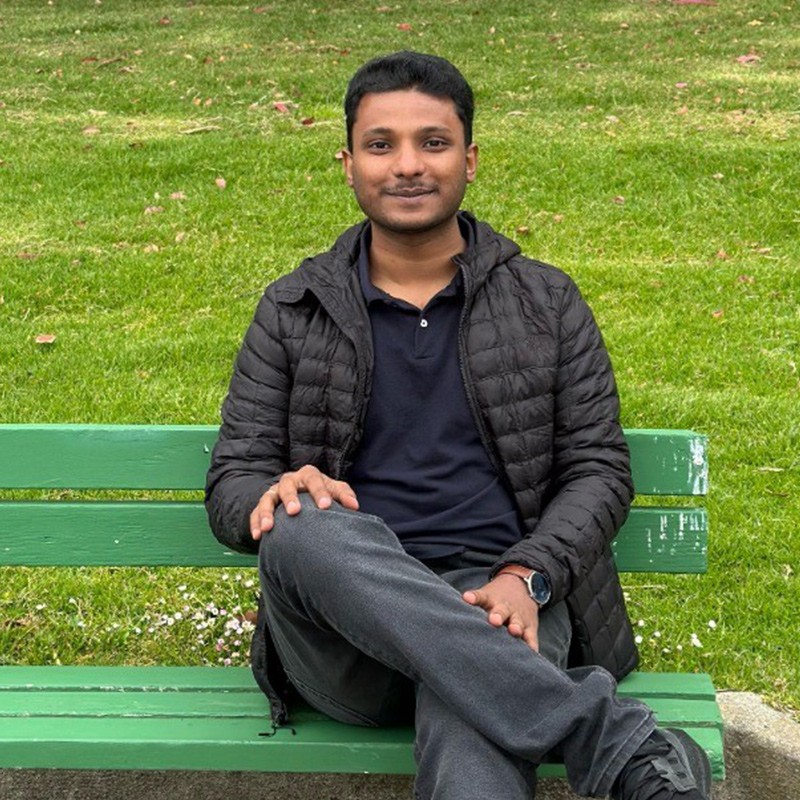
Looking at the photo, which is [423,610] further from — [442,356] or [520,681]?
[442,356]

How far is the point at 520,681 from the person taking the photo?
8.80ft

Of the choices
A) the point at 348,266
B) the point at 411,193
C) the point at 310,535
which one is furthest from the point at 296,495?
the point at 411,193

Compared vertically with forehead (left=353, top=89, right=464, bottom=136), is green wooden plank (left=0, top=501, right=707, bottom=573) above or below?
below

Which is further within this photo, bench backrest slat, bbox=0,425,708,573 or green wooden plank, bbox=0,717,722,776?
bench backrest slat, bbox=0,425,708,573

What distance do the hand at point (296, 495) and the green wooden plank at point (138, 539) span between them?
23.5 inches

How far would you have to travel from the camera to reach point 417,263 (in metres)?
3.29

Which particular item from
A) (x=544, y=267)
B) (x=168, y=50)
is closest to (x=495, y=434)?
(x=544, y=267)

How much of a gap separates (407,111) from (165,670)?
4.33 ft

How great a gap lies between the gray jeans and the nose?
2.50 feet

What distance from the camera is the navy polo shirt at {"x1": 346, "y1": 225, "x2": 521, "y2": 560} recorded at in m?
3.14

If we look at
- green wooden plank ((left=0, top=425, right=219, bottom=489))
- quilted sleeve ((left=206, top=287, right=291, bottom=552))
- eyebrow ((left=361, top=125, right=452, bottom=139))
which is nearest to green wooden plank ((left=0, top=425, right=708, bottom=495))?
green wooden plank ((left=0, top=425, right=219, bottom=489))

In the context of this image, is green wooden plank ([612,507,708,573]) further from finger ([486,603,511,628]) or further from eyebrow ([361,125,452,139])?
eyebrow ([361,125,452,139])

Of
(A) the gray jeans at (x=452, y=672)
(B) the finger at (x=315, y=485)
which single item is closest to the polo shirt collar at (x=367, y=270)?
(B) the finger at (x=315, y=485)

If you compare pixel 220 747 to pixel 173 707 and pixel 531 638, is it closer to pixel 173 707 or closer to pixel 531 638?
pixel 173 707
